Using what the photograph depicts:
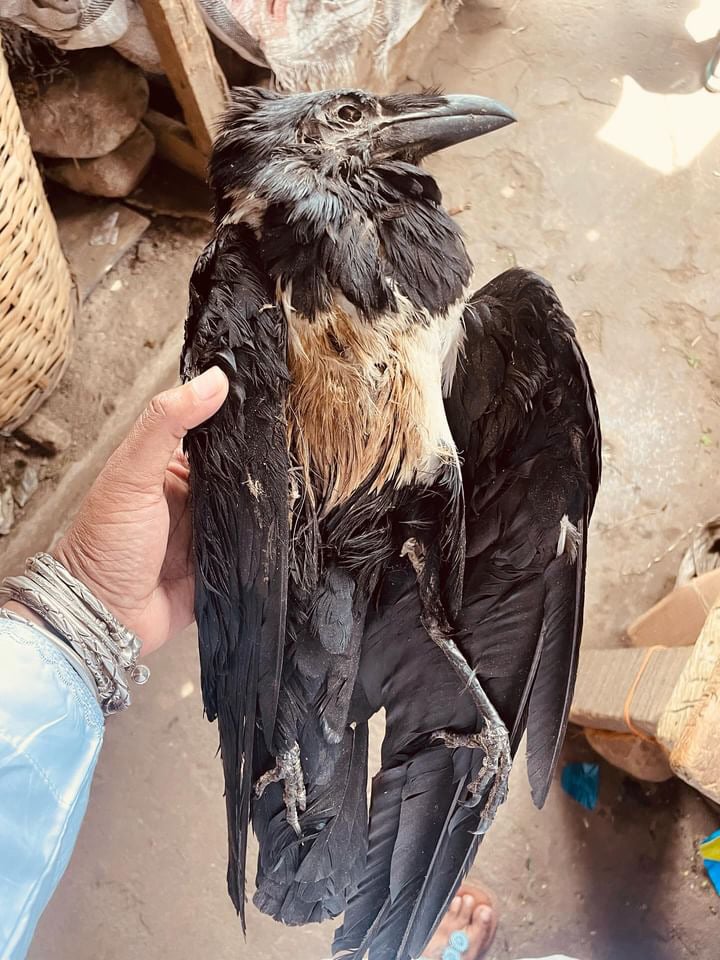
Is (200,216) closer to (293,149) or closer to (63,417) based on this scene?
(63,417)

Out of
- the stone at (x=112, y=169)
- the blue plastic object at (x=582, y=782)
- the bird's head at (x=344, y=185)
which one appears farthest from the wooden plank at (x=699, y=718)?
the stone at (x=112, y=169)

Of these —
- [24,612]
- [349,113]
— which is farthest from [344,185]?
[24,612]

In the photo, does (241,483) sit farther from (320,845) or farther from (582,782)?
(582,782)

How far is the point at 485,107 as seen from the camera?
0.80 meters

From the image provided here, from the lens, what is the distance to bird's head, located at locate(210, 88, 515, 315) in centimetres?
73

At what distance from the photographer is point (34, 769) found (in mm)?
816

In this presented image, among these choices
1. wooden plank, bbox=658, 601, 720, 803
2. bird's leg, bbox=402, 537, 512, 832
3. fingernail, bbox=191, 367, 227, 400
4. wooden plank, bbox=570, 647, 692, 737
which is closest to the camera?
fingernail, bbox=191, 367, 227, 400

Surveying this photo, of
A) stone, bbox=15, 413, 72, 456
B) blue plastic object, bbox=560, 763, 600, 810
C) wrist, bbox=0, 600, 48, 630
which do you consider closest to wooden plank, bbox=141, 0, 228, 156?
stone, bbox=15, 413, 72, 456

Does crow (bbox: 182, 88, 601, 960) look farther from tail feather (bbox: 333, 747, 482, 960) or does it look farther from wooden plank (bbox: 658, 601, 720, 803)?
wooden plank (bbox: 658, 601, 720, 803)

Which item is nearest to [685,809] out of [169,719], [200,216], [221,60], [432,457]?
[169,719]

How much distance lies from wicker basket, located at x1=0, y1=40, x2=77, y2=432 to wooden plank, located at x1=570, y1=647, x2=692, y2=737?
50.2 inches

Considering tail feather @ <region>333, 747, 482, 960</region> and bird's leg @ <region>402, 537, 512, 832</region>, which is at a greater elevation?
Answer: bird's leg @ <region>402, 537, 512, 832</region>

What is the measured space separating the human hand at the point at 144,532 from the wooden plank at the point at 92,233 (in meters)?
0.82

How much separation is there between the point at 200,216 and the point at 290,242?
47.2 inches
